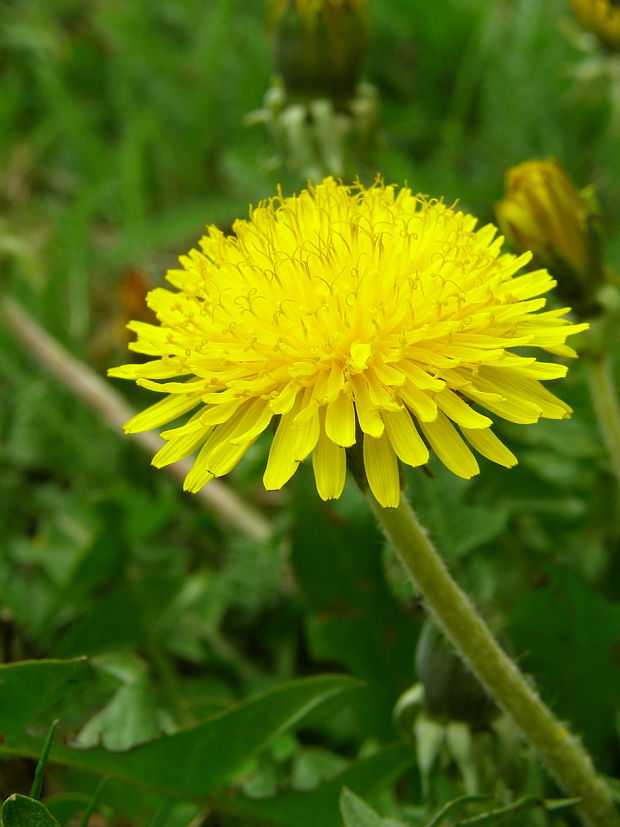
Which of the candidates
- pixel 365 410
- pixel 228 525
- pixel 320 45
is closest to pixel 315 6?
pixel 320 45

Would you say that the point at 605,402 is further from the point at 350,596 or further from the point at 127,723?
the point at 127,723

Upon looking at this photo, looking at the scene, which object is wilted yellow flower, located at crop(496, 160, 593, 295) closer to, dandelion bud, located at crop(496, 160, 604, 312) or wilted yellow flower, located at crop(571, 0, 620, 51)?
dandelion bud, located at crop(496, 160, 604, 312)

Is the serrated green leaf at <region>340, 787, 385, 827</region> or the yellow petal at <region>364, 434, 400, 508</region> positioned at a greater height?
the yellow petal at <region>364, 434, 400, 508</region>

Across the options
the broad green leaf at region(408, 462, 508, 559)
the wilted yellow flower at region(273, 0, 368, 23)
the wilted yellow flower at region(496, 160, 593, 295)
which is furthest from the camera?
the wilted yellow flower at region(273, 0, 368, 23)

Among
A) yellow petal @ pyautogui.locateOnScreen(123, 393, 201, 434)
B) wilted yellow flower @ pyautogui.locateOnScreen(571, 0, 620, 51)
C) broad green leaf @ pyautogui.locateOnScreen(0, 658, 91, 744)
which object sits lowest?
broad green leaf @ pyautogui.locateOnScreen(0, 658, 91, 744)

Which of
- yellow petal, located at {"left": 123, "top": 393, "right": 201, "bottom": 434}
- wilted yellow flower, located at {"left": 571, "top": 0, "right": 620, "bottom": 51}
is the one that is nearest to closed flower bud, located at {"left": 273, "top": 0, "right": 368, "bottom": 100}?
wilted yellow flower, located at {"left": 571, "top": 0, "right": 620, "bottom": 51}

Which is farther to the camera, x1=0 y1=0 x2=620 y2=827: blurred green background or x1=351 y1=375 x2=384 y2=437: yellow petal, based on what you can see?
x1=0 y1=0 x2=620 y2=827: blurred green background

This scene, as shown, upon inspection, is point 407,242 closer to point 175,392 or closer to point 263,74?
point 175,392
